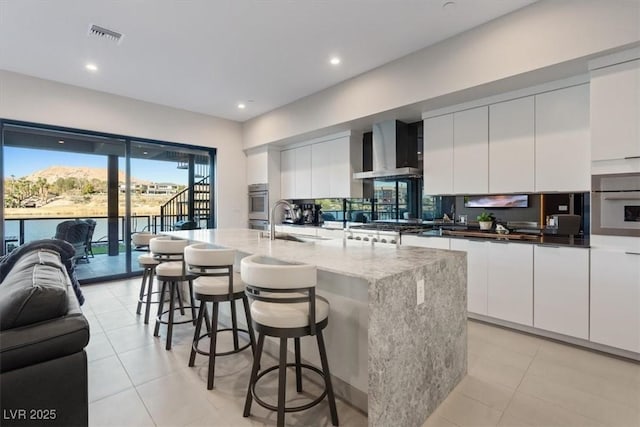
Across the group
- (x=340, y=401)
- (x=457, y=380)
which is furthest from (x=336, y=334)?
(x=457, y=380)

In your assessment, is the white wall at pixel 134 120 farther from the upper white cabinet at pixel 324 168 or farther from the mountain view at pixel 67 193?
the upper white cabinet at pixel 324 168

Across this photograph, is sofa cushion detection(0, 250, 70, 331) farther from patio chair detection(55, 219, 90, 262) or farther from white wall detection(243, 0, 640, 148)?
patio chair detection(55, 219, 90, 262)

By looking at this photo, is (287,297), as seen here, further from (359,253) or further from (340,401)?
(340,401)

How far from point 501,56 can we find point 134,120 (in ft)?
17.0

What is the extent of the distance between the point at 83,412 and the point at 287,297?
0.98 metres

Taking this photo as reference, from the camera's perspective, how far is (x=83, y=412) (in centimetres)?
132

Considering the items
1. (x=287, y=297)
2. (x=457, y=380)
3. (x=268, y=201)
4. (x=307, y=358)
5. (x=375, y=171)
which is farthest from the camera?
(x=268, y=201)

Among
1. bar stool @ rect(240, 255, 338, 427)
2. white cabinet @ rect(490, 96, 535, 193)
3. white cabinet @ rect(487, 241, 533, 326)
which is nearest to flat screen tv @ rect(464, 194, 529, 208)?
white cabinet @ rect(490, 96, 535, 193)

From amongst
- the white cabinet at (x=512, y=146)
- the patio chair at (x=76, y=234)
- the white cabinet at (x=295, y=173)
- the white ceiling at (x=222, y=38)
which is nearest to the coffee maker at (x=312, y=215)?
the white cabinet at (x=295, y=173)

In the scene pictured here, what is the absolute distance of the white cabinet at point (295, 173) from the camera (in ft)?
18.2

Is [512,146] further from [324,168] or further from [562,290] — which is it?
[324,168]

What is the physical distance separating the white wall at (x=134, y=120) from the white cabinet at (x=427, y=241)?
12.7 ft

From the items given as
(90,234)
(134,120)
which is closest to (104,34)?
(134,120)

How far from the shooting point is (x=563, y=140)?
2889mm
